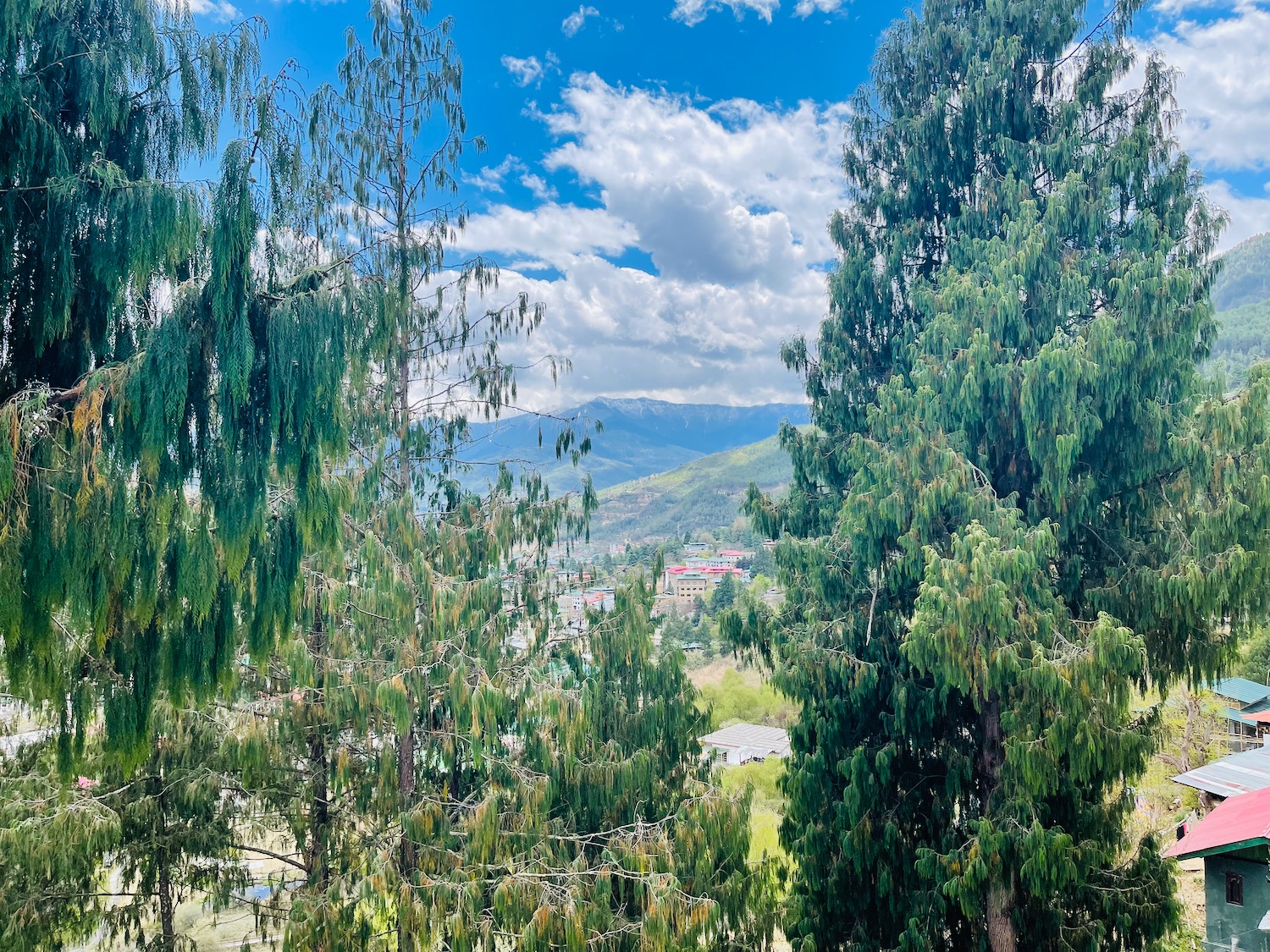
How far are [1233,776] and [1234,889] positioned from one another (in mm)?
5645

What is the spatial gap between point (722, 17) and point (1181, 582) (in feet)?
38.5

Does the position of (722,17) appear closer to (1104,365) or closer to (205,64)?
(1104,365)

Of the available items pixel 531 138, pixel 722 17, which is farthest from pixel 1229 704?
pixel 531 138

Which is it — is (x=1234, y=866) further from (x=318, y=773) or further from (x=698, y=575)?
(x=698, y=575)

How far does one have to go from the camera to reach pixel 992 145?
6.86 m

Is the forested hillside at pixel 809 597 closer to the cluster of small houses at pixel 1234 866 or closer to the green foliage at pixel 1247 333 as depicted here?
the cluster of small houses at pixel 1234 866

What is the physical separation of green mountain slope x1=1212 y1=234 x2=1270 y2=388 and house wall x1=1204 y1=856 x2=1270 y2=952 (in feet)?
19.6

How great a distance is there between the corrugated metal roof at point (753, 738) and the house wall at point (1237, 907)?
774 inches

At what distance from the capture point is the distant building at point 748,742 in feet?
91.1

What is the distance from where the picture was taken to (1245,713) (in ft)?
62.3

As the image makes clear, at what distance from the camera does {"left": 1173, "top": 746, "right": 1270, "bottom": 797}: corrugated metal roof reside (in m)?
12.6

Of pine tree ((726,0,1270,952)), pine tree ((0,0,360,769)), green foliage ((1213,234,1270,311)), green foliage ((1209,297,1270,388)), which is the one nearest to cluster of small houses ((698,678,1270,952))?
pine tree ((726,0,1270,952))

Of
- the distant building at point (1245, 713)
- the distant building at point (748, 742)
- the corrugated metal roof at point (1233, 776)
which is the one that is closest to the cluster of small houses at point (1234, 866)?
the corrugated metal roof at point (1233, 776)

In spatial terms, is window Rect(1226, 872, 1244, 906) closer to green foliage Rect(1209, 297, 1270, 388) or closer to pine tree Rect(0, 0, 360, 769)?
pine tree Rect(0, 0, 360, 769)
